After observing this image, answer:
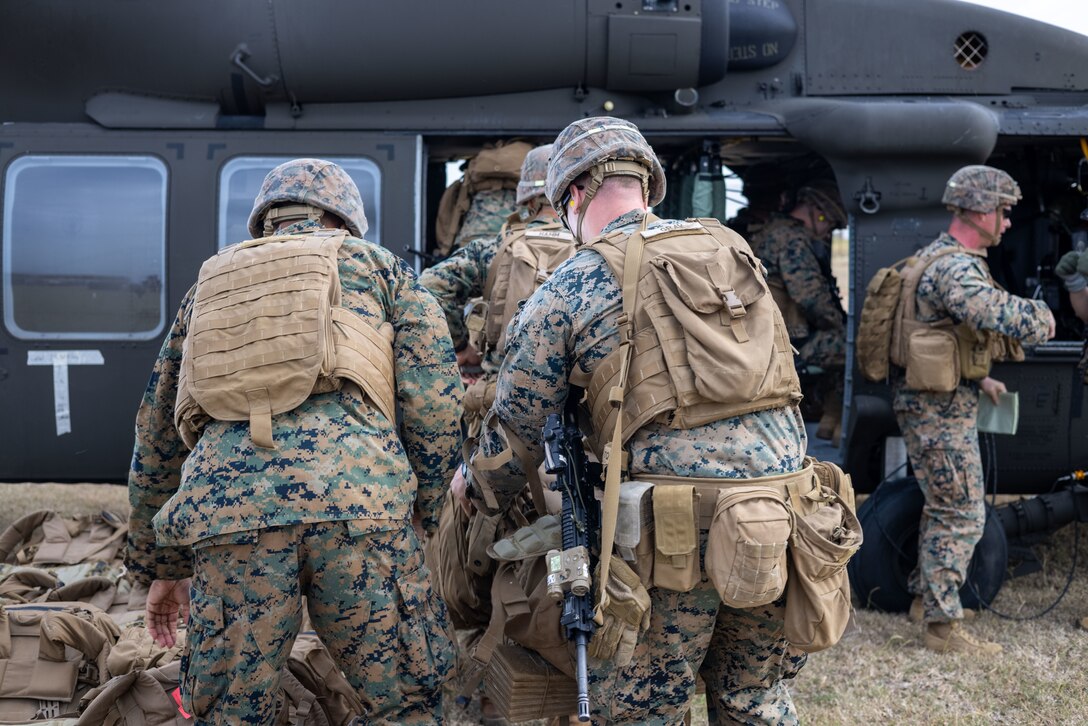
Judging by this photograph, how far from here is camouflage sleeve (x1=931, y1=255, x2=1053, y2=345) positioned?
4.31m

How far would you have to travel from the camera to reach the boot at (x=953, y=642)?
4473 mm

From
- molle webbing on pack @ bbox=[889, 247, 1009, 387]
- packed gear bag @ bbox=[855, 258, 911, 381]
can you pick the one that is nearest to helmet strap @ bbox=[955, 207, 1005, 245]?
molle webbing on pack @ bbox=[889, 247, 1009, 387]

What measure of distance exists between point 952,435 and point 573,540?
2.68m

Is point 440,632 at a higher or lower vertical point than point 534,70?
lower

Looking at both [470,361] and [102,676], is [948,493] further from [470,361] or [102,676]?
[102,676]

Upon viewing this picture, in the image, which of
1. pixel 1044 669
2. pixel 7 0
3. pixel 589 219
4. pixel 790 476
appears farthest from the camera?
pixel 7 0

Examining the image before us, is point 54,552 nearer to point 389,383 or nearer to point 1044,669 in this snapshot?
point 389,383

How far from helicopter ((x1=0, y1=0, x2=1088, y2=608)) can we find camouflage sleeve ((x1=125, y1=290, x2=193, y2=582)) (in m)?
2.36

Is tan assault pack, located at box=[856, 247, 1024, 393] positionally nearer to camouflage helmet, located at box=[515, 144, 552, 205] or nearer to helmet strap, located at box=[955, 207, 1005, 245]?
helmet strap, located at box=[955, 207, 1005, 245]

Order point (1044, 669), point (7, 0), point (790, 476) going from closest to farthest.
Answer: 1. point (790, 476)
2. point (1044, 669)
3. point (7, 0)

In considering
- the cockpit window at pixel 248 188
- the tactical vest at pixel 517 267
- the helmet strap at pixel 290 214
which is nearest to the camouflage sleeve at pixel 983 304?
the tactical vest at pixel 517 267

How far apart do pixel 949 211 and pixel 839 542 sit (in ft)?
10.3

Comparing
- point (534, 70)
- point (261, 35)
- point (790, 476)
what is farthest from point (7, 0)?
point (790, 476)

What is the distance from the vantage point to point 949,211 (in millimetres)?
5078
